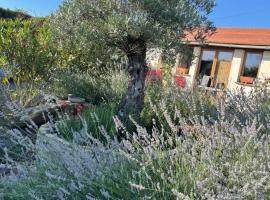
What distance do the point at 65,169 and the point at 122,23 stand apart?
1.43m

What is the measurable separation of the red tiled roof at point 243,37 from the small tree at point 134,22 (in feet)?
47.5

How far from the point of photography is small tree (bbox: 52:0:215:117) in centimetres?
348

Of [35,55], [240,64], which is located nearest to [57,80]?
[35,55]

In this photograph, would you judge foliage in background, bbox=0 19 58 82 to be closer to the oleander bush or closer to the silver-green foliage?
the silver-green foliage

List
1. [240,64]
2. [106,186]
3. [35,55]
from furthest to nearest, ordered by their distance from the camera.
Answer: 1. [240,64]
2. [35,55]
3. [106,186]

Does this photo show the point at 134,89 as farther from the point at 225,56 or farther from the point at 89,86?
the point at 225,56

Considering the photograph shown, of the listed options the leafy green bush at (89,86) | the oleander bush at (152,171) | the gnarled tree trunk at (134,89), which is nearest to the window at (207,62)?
the leafy green bush at (89,86)

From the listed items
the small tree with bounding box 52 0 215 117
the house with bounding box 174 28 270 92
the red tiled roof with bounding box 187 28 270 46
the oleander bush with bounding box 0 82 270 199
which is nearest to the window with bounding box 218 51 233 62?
the house with bounding box 174 28 270 92

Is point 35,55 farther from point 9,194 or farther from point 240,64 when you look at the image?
point 240,64

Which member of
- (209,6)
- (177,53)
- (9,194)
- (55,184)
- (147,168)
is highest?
(209,6)

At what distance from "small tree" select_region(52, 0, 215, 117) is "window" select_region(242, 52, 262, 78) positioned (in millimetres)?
15668

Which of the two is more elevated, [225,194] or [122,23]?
[122,23]

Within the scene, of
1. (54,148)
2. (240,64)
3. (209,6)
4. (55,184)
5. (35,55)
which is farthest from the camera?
(240,64)

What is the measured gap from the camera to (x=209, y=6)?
13.1 feet
